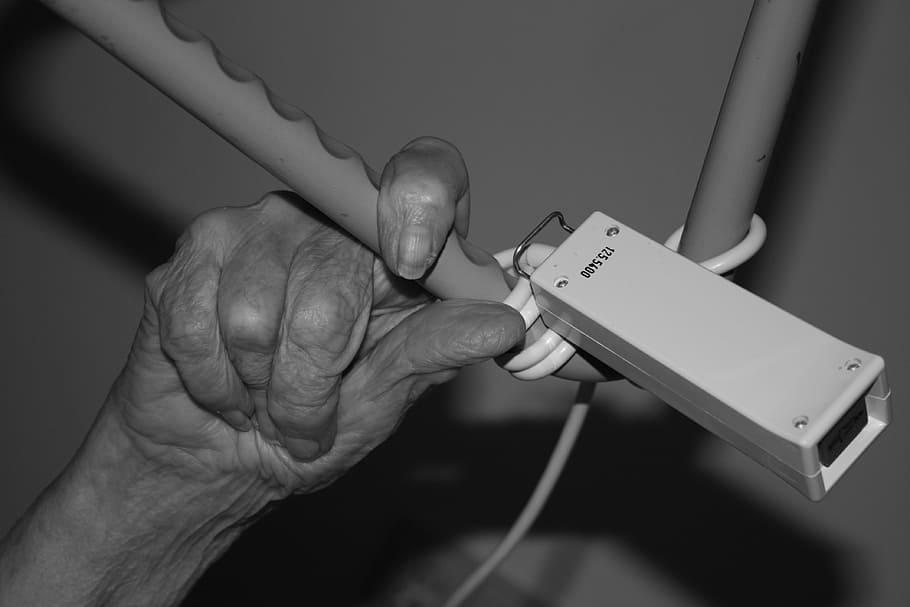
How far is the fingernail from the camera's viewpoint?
38 cm

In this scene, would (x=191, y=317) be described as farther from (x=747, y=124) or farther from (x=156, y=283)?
(x=747, y=124)

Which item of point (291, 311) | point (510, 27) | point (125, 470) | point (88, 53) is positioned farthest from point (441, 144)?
point (88, 53)

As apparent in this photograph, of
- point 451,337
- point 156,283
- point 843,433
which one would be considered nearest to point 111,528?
point 156,283

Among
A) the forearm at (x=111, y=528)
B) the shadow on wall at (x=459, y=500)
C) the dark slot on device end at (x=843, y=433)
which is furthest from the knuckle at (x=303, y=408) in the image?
the shadow on wall at (x=459, y=500)

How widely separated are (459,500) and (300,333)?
1.58ft

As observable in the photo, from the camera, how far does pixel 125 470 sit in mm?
538

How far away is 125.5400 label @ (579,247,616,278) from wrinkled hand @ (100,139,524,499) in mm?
32

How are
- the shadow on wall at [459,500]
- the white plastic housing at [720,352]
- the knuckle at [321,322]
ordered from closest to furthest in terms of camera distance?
the white plastic housing at [720,352], the knuckle at [321,322], the shadow on wall at [459,500]

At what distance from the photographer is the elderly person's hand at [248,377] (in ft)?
1.33

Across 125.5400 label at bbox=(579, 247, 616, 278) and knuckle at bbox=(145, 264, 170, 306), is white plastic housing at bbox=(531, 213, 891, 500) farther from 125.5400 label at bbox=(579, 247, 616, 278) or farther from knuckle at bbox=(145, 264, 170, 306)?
knuckle at bbox=(145, 264, 170, 306)

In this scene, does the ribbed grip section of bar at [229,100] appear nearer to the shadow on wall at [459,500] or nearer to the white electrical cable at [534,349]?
the white electrical cable at [534,349]

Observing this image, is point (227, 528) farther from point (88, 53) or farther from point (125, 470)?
point (88, 53)

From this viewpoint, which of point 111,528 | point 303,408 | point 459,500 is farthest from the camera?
point 459,500

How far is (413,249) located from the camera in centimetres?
38
